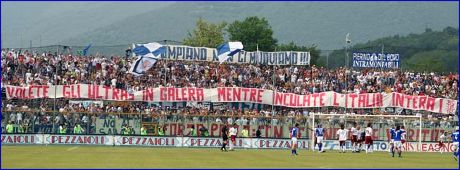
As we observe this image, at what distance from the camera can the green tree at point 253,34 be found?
147m

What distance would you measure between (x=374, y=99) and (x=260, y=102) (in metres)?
8.18

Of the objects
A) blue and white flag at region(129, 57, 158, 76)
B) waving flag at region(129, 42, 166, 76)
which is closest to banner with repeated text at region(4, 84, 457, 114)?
blue and white flag at region(129, 57, 158, 76)

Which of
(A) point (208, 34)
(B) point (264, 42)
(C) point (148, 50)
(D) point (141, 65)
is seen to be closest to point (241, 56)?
(C) point (148, 50)

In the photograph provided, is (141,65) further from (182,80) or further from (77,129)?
(77,129)

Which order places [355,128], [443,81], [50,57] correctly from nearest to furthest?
[355,128]
[50,57]
[443,81]

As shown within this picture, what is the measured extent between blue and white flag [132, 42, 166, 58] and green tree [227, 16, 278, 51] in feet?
213

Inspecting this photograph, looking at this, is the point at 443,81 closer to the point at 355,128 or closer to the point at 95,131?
the point at 355,128

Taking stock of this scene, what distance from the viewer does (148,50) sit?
78812 mm

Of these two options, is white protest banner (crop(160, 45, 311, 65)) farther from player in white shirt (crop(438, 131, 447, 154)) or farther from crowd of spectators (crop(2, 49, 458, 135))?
player in white shirt (crop(438, 131, 447, 154))

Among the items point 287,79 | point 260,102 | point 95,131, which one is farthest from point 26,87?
point 287,79

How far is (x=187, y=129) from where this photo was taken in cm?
6788

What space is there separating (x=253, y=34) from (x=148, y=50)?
2831 inches

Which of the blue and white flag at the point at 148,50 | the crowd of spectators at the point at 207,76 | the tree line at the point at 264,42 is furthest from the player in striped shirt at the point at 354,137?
the tree line at the point at 264,42

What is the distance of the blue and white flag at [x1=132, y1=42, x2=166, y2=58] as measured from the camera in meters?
77.9
